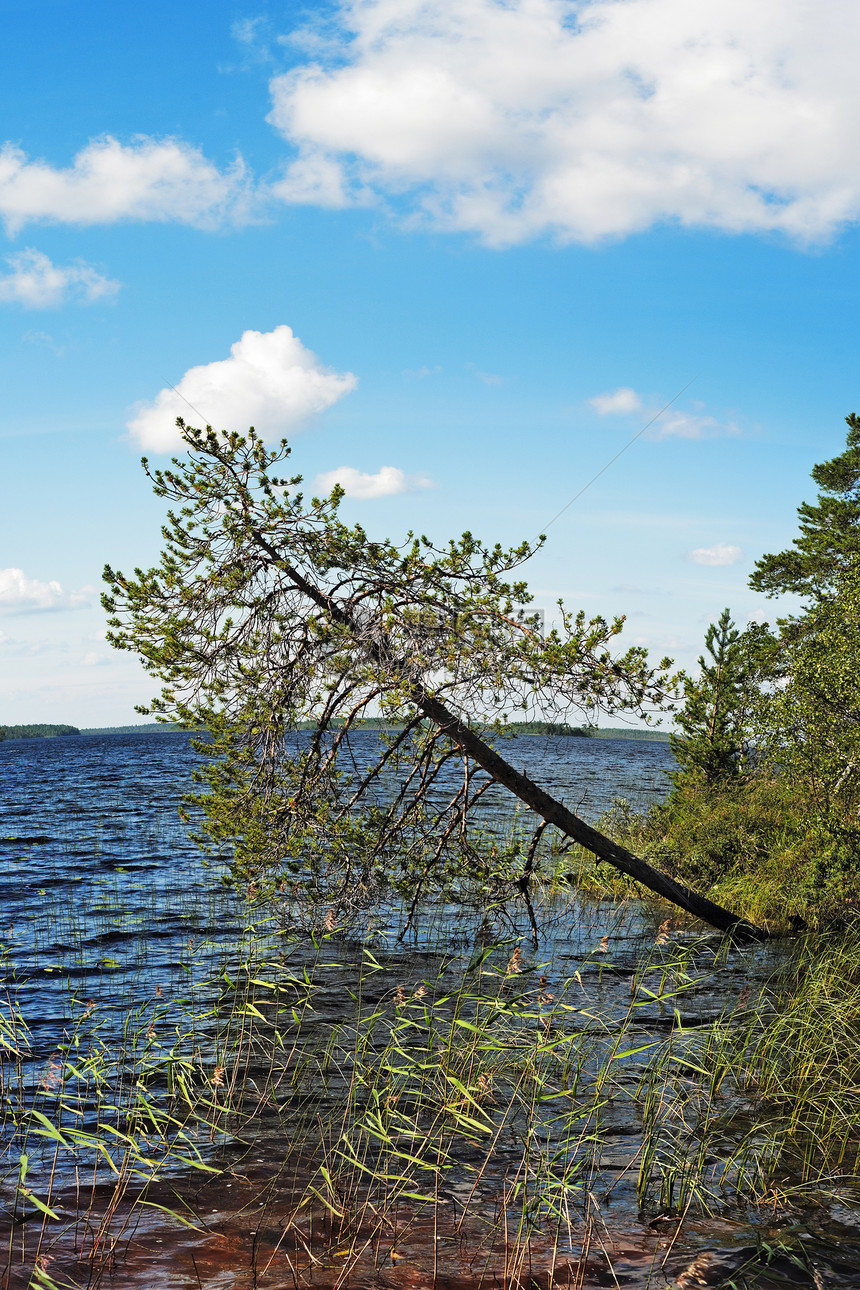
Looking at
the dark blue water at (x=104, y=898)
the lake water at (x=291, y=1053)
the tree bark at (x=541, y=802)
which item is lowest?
the dark blue water at (x=104, y=898)

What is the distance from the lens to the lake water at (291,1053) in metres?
5.15

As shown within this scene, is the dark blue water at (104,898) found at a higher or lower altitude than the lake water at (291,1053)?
lower

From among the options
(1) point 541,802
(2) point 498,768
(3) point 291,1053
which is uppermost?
(2) point 498,768

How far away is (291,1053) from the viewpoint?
7.38 m

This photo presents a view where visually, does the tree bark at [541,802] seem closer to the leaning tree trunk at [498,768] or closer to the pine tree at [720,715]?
the leaning tree trunk at [498,768]

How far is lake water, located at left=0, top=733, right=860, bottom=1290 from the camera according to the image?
5.15m

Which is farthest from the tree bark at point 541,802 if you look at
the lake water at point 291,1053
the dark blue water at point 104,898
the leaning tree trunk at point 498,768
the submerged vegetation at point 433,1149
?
the submerged vegetation at point 433,1149

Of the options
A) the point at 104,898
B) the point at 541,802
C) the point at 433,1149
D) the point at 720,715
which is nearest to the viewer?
the point at 433,1149

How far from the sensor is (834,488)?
97.5 feet

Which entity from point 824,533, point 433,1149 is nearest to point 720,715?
point 824,533

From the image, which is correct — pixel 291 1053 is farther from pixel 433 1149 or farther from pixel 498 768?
pixel 498 768

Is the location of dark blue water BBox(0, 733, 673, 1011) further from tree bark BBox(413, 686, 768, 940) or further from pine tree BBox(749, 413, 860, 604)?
pine tree BBox(749, 413, 860, 604)

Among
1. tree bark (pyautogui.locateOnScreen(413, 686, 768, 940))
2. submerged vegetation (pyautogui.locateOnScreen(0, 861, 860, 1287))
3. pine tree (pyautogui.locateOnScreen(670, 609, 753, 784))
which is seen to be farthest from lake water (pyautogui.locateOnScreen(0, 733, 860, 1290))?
pine tree (pyautogui.locateOnScreen(670, 609, 753, 784))

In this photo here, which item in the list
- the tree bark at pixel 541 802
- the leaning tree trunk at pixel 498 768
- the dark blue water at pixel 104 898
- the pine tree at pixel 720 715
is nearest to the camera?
A: the leaning tree trunk at pixel 498 768
